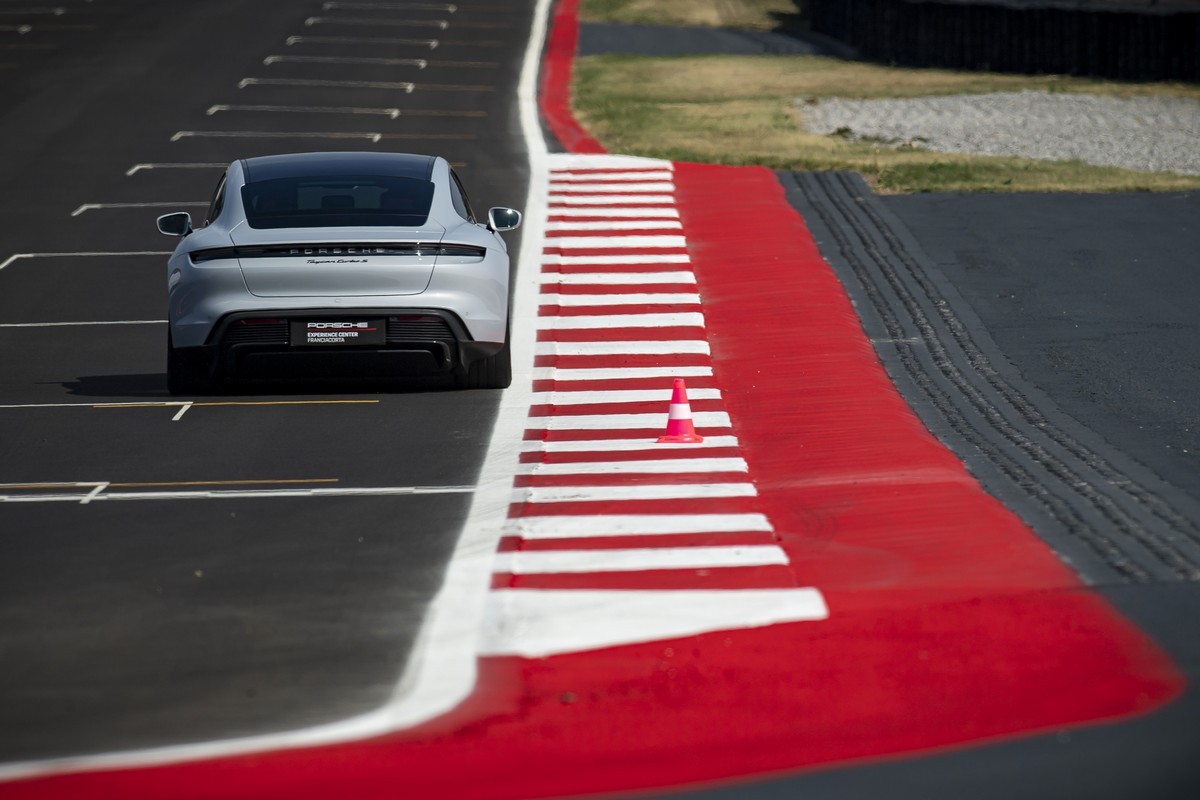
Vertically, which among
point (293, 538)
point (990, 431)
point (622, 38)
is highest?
point (293, 538)

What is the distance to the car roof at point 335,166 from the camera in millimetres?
12797

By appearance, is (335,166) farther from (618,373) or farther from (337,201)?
(618,373)

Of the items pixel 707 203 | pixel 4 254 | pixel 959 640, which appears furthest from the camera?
pixel 707 203

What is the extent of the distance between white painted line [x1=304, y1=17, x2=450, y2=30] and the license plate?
29842mm

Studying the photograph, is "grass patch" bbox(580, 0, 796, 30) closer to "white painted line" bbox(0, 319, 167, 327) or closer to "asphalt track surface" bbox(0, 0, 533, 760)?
"asphalt track surface" bbox(0, 0, 533, 760)

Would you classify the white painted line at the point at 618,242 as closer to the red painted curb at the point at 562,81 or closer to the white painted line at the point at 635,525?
the red painted curb at the point at 562,81

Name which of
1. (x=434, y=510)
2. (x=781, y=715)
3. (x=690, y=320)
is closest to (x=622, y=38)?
(x=690, y=320)

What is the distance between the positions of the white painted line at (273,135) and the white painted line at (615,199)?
6.12 meters

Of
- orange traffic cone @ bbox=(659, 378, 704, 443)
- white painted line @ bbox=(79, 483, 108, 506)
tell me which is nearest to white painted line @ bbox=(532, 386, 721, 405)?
orange traffic cone @ bbox=(659, 378, 704, 443)

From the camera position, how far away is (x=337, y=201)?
12508 mm

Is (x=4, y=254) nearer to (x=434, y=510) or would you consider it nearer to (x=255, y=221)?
(x=255, y=221)

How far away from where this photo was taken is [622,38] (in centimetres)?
3975

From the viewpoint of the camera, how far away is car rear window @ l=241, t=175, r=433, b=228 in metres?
12.2

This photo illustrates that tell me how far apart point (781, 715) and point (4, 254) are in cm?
1493
